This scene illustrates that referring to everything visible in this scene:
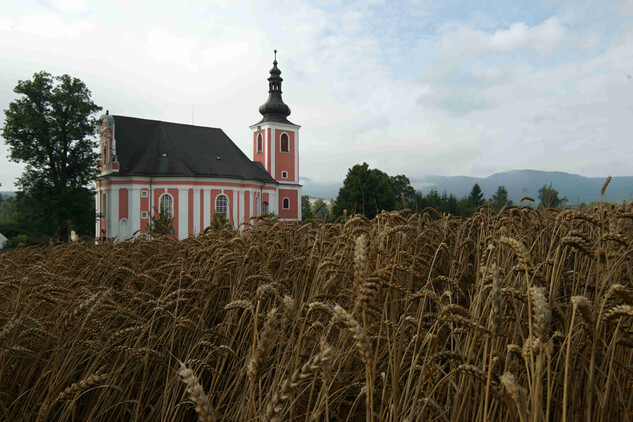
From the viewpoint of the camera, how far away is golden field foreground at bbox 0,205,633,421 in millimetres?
1307

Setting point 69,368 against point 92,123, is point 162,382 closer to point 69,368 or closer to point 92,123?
point 69,368

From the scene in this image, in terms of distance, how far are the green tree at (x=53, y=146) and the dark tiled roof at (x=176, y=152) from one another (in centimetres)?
428

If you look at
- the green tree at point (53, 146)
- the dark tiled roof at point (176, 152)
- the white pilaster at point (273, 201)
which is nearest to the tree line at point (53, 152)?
the green tree at point (53, 146)

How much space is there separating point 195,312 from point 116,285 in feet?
5.79

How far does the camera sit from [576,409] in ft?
5.54

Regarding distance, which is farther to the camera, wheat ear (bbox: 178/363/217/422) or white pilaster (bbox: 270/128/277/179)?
white pilaster (bbox: 270/128/277/179)

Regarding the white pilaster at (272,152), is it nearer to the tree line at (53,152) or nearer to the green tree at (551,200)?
the tree line at (53,152)

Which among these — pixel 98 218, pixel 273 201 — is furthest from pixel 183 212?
pixel 273 201

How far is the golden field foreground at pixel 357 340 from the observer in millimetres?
1307

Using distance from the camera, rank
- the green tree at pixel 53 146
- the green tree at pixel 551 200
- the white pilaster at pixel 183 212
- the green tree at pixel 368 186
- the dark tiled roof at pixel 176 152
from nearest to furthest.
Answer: the green tree at pixel 551 200, the green tree at pixel 53 146, the white pilaster at pixel 183 212, the dark tiled roof at pixel 176 152, the green tree at pixel 368 186

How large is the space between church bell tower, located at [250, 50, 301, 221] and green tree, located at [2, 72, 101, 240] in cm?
1956

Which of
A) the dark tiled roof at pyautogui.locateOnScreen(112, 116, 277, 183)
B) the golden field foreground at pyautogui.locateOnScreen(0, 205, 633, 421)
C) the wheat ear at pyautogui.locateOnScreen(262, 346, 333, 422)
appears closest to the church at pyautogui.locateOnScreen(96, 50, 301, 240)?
the dark tiled roof at pyautogui.locateOnScreen(112, 116, 277, 183)

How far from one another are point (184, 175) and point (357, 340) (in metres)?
43.2

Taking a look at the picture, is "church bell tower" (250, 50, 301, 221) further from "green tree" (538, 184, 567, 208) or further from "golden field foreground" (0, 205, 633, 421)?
"golden field foreground" (0, 205, 633, 421)
